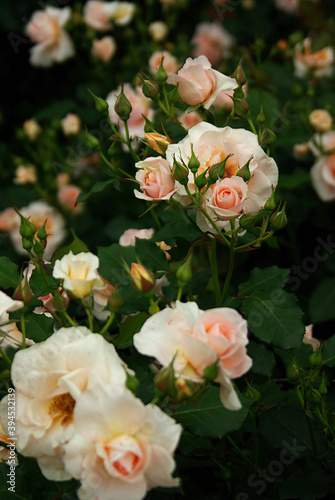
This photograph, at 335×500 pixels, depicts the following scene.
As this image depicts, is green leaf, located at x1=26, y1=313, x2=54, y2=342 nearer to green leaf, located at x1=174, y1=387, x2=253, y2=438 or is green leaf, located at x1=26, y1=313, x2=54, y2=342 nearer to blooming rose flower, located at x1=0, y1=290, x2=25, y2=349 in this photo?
blooming rose flower, located at x1=0, y1=290, x2=25, y2=349

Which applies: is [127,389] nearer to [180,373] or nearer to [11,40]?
[180,373]

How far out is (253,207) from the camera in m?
0.83

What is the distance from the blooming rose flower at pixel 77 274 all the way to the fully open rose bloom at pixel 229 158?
179 millimetres

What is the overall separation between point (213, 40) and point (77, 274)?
2.13 meters

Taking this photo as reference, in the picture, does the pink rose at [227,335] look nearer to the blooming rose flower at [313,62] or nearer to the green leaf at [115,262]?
the green leaf at [115,262]

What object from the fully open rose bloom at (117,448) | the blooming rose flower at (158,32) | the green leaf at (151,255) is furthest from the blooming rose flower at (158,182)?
the blooming rose flower at (158,32)

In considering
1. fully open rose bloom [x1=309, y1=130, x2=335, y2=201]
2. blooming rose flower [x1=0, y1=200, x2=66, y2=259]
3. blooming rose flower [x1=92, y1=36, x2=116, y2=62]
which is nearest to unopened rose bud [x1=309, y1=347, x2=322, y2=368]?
fully open rose bloom [x1=309, y1=130, x2=335, y2=201]

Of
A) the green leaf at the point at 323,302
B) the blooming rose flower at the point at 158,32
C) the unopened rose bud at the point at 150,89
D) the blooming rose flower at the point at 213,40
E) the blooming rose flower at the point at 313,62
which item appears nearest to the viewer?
the unopened rose bud at the point at 150,89

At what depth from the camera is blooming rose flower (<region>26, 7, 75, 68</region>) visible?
2.09m

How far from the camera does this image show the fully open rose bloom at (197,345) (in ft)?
2.10

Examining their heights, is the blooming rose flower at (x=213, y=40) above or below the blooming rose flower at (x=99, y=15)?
below

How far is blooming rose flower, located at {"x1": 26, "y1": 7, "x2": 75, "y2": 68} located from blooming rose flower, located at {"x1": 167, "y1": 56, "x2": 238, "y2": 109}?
133cm

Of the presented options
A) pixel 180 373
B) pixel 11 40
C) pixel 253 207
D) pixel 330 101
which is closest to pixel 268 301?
pixel 253 207

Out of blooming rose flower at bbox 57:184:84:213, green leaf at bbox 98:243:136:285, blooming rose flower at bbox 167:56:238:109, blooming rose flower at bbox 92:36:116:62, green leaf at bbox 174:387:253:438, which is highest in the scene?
blooming rose flower at bbox 167:56:238:109
